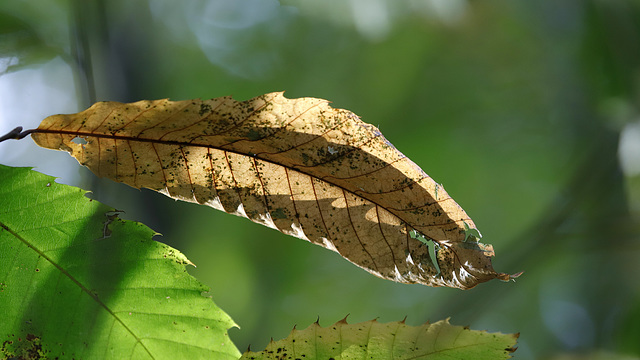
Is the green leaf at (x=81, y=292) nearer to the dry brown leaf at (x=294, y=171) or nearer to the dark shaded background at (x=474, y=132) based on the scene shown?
the dry brown leaf at (x=294, y=171)

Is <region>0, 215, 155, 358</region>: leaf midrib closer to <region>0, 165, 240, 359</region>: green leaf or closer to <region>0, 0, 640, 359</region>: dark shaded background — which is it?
<region>0, 165, 240, 359</region>: green leaf

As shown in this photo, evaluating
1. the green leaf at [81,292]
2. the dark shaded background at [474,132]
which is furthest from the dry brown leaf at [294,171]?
the dark shaded background at [474,132]

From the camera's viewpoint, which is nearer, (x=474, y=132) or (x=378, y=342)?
(x=378, y=342)

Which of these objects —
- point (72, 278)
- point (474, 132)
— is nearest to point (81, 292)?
point (72, 278)

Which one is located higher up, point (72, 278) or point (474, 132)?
point (474, 132)

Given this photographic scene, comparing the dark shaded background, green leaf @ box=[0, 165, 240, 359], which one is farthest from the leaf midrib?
Answer: the dark shaded background

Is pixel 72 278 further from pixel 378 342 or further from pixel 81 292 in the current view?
pixel 378 342
